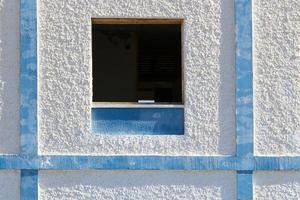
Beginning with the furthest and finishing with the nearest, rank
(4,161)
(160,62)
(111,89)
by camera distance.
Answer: (160,62) → (111,89) → (4,161)

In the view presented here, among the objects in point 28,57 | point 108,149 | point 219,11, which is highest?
point 219,11

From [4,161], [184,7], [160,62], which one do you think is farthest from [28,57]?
[160,62]

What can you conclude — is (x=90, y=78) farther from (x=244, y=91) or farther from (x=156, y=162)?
(x=244, y=91)

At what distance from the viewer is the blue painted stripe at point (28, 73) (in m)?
7.35

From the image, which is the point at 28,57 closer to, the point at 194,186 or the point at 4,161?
the point at 4,161

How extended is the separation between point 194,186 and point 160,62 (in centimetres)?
577

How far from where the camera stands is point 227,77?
7.47 m

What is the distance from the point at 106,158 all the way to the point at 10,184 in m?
1.27

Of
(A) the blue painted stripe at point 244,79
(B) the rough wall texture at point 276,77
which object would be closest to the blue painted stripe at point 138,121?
(A) the blue painted stripe at point 244,79

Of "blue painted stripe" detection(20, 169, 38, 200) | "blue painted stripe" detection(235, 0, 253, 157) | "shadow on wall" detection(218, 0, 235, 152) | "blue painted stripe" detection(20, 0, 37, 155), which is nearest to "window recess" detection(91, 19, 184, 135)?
"blue painted stripe" detection(20, 0, 37, 155)

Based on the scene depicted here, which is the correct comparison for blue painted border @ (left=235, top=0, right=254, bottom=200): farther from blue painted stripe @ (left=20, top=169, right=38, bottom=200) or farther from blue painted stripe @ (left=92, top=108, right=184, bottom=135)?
blue painted stripe @ (left=20, top=169, right=38, bottom=200)

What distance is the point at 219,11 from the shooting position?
7.48 meters

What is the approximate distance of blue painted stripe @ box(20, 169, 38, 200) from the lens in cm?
736

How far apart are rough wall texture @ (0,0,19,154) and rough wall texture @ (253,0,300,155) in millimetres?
3034
